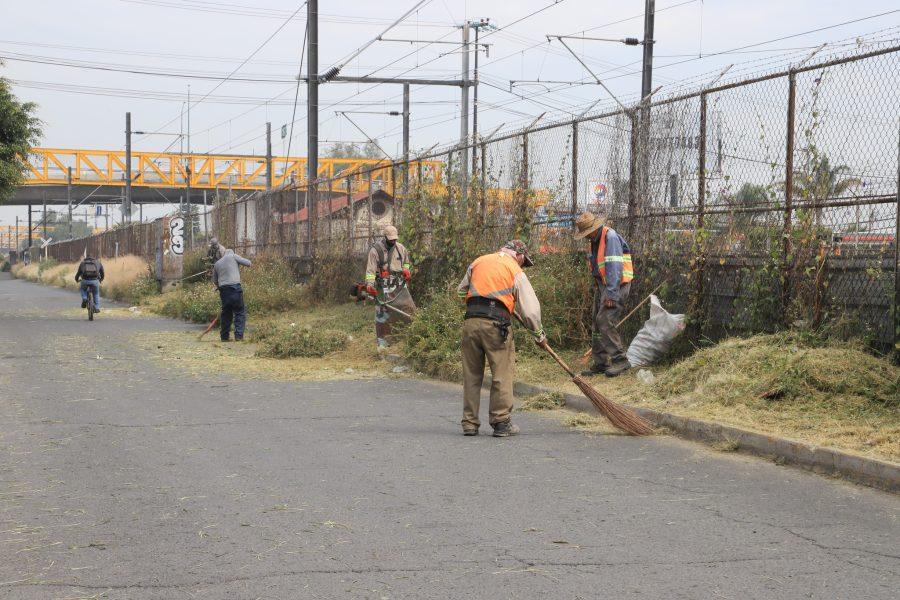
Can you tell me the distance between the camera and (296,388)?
1227 cm

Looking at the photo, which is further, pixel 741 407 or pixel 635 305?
pixel 635 305

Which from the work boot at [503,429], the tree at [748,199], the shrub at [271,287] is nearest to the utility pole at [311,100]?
the shrub at [271,287]

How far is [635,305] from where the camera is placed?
12.8 m

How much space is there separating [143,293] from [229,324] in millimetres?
15025

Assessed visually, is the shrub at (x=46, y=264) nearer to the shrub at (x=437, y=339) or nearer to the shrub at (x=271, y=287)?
the shrub at (x=271, y=287)

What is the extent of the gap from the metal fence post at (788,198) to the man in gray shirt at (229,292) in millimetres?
10202

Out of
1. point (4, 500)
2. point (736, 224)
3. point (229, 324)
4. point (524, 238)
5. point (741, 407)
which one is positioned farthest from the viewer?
point (229, 324)

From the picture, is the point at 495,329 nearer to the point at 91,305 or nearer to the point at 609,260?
the point at 609,260

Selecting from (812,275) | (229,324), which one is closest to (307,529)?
(812,275)

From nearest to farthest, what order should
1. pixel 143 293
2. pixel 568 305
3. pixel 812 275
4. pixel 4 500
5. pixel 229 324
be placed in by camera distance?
pixel 4 500
pixel 812 275
pixel 568 305
pixel 229 324
pixel 143 293

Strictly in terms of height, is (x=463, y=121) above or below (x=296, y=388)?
above

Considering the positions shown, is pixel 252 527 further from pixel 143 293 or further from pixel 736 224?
pixel 143 293

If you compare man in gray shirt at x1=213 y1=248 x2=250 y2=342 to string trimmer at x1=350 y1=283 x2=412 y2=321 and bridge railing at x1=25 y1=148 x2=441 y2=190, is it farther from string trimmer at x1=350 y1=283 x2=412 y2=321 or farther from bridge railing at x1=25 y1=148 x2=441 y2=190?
bridge railing at x1=25 y1=148 x2=441 y2=190

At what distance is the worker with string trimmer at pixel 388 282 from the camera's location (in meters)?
15.4
